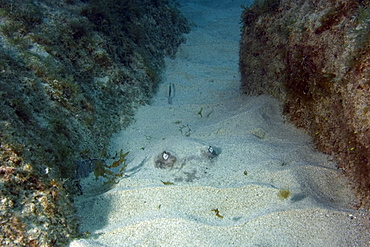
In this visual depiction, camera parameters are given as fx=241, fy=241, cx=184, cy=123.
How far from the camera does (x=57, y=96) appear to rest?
129 inches

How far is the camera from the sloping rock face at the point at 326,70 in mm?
2307

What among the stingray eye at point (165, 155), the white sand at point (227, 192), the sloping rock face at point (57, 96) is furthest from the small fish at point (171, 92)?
the stingray eye at point (165, 155)

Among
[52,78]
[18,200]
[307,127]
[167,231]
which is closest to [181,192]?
[167,231]

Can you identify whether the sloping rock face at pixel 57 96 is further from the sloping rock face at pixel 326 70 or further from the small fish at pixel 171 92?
the sloping rock face at pixel 326 70

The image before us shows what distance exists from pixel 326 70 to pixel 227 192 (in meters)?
1.79

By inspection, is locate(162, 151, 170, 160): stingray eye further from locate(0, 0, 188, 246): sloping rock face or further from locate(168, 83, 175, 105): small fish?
locate(168, 83, 175, 105): small fish

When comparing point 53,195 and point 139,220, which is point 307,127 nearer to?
point 139,220

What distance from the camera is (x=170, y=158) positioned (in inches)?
123

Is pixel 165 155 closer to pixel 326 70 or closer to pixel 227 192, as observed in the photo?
pixel 227 192

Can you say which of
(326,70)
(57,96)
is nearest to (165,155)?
(57,96)

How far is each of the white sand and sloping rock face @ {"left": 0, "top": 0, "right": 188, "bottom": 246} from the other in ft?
1.26

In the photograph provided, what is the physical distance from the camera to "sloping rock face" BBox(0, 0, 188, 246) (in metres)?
1.99

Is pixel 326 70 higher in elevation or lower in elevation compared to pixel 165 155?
higher

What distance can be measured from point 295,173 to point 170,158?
153 centimetres
